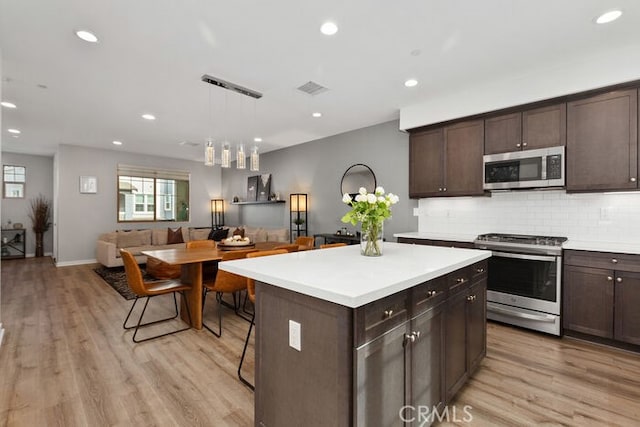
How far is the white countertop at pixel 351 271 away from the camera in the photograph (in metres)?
Answer: 1.24

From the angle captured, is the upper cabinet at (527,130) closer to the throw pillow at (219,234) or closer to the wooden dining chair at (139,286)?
the wooden dining chair at (139,286)

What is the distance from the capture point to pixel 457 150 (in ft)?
12.8

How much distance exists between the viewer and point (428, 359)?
1665 millimetres

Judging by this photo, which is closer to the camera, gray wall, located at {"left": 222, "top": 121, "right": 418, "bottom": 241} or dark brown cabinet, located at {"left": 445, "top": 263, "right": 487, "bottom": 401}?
dark brown cabinet, located at {"left": 445, "top": 263, "right": 487, "bottom": 401}

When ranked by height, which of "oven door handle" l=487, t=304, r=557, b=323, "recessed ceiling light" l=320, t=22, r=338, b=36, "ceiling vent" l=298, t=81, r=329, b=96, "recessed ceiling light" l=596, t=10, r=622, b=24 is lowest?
"oven door handle" l=487, t=304, r=557, b=323

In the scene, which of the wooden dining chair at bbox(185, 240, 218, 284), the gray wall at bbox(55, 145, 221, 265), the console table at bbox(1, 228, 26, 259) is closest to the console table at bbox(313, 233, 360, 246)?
the wooden dining chair at bbox(185, 240, 218, 284)

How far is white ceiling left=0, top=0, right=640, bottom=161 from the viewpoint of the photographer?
7.37 feet

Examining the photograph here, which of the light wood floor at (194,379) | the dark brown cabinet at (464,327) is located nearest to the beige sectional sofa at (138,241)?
the light wood floor at (194,379)

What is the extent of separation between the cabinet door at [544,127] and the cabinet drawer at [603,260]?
1.14 metres


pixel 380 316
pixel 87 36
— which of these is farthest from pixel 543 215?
pixel 87 36

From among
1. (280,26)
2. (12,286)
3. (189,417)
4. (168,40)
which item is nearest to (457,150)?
(280,26)

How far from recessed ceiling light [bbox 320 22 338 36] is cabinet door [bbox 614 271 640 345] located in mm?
3197

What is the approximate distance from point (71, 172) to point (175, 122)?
3.65 meters

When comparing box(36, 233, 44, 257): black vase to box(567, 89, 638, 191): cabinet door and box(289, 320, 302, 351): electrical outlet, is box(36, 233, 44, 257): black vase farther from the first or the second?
box(567, 89, 638, 191): cabinet door
